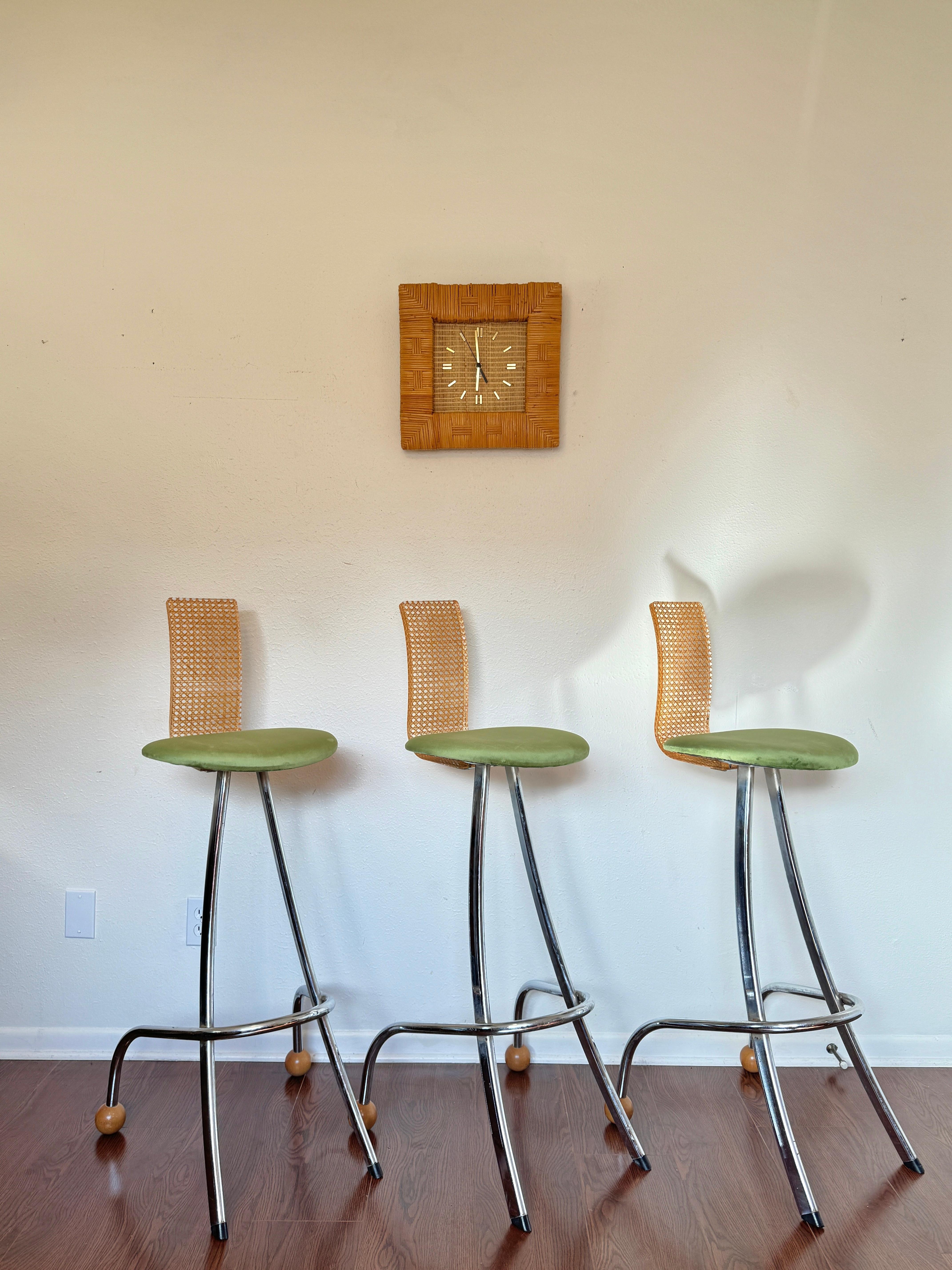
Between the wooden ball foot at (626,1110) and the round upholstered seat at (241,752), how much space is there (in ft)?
3.34

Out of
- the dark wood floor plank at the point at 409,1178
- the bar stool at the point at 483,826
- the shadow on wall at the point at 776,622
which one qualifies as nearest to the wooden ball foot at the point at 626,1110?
the bar stool at the point at 483,826

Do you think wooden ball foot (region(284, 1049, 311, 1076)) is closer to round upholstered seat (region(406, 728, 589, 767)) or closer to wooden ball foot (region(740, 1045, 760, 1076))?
Result: round upholstered seat (region(406, 728, 589, 767))

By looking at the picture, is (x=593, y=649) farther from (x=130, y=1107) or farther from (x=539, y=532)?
(x=130, y=1107)

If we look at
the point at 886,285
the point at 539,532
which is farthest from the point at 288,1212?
the point at 886,285

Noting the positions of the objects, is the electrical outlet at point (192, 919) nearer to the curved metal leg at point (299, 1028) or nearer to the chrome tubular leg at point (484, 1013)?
the curved metal leg at point (299, 1028)

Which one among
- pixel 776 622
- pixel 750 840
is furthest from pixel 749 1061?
pixel 776 622

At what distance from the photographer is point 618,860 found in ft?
7.32

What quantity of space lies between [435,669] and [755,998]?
1.01m

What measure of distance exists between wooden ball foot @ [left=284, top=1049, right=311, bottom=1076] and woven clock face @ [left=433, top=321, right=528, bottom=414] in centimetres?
165

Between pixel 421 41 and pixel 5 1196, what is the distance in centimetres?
275

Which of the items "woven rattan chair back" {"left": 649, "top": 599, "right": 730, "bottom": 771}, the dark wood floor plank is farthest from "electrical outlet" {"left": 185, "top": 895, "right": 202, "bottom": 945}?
"woven rattan chair back" {"left": 649, "top": 599, "right": 730, "bottom": 771}

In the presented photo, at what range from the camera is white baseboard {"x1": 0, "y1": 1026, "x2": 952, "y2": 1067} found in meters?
2.20

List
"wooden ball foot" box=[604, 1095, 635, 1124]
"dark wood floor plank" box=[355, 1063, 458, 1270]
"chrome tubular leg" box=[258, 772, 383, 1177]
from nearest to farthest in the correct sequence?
"dark wood floor plank" box=[355, 1063, 458, 1270]
"chrome tubular leg" box=[258, 772, 383, 1177]
"wooden ball foot" box=[604, 1095, 635, 1124]

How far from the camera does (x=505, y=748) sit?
1667 mm
